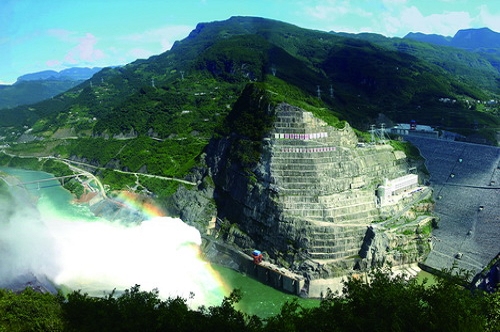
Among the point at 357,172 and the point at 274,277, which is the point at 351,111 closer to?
the point at 357,172

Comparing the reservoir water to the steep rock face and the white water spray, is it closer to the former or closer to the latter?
the white water spray

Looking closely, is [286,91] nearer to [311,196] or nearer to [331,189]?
[331,189]

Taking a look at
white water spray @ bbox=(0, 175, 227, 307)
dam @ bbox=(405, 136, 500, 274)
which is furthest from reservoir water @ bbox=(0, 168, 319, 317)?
dam @ bbox=(405, 136, 500, 274)

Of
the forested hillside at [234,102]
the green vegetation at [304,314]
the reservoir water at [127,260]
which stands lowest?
the reservoir water at [127,260]

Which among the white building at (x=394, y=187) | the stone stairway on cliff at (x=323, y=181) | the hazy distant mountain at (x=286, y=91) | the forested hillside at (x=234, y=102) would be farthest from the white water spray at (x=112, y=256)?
the hazy distant mountain at (x=286, y=91)

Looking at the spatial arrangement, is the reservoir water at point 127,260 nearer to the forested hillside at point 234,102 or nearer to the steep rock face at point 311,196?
the steep rock face at point 311,196

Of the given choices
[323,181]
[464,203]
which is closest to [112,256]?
[323,181]
